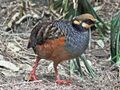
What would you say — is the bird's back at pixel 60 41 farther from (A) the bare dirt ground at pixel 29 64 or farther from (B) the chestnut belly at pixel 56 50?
(A) the bare dirt ground at pixel 29 64

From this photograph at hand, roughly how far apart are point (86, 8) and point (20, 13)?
1.66 metres

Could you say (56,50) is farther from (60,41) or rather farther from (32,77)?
(32,77)

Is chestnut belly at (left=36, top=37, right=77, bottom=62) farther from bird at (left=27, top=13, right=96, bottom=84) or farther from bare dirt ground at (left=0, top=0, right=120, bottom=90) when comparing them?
bare dirt ground at (left=0, top=0, right=120, bottom=90)

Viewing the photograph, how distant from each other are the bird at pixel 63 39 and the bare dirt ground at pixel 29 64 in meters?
0.31

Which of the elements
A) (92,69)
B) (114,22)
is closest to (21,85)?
(92,69)

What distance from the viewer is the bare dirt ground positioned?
5508 millimetres

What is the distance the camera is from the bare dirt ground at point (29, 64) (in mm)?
5508

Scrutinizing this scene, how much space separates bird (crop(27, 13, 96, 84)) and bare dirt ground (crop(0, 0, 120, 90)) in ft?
1.01

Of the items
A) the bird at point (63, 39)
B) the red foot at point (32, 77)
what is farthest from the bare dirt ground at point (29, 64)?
the bird at point (63, 39)

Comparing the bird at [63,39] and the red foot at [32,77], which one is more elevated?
the bird at [63,39]

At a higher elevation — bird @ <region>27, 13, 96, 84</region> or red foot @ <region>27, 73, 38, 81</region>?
bird @ <region>27, 13, 96, 84</region>

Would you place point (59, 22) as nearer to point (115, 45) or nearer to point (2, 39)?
point (115, 45)

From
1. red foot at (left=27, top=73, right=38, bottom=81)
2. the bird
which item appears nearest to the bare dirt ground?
red foot at (left=27, top=73, right=38, bottom=81)

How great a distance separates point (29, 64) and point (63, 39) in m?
1.32
